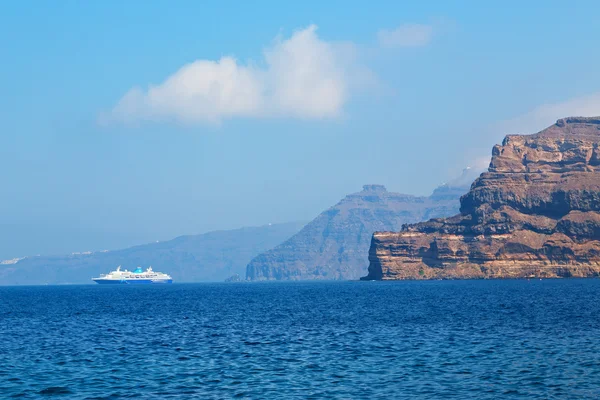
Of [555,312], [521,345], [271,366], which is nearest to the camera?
[271,366]

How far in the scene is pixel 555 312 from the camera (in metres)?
102

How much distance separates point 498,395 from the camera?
45.0 meters

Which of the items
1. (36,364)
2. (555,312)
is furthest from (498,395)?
(555,312)

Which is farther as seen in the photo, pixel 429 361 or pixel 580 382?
pixel 429 361

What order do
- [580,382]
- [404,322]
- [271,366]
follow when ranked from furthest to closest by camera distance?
1. [404,322]
2. [271,366]
3. [580,382]

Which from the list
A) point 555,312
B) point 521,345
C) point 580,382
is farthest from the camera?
point 555,312

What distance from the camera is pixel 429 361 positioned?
187 ft

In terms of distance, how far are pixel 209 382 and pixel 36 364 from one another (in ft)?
53.6

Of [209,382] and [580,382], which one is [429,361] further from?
[209,382]

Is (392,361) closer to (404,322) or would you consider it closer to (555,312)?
(404,322)

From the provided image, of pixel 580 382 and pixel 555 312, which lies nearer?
pixel 580 382

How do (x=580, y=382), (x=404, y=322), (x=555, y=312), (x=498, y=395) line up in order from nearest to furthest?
(x=498, y=395) < (x=580, y=382) < (x=404, y=322) < (x=555, y=312)

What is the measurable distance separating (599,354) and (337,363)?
20001mm

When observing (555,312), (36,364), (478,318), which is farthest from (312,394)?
(555,312)
